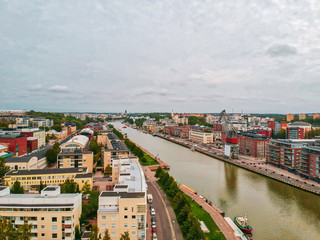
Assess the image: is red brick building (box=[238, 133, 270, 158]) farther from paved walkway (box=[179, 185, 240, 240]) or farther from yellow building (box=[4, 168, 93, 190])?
yellow building (box=[4, 168, 93, 190])

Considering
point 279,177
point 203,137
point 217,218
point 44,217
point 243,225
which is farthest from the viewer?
point 203,137

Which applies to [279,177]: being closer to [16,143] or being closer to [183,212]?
[183,212]

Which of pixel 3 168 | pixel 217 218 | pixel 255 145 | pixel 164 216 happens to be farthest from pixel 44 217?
pixel 255 145

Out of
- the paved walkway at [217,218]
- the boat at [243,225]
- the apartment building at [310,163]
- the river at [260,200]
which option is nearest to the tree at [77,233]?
the paved walkway at [217,218]

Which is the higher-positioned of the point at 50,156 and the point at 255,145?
the point at 255,145

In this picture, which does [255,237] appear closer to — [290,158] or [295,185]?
[295,185]

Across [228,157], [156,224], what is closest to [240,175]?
[228,157]
